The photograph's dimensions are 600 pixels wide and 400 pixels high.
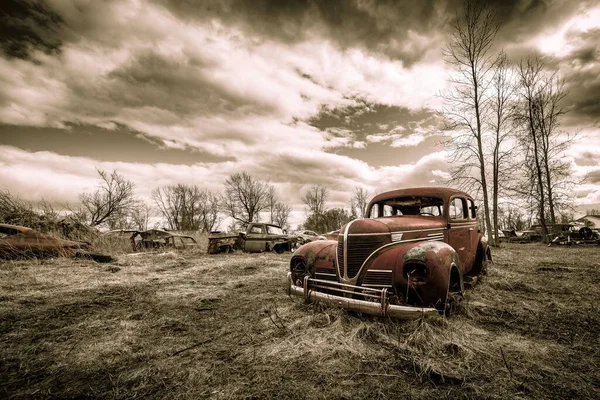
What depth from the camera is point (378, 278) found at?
362 centimetres

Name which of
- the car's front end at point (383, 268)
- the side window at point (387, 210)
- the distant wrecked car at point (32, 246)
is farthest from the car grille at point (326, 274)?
the distant wrecked car at point (32, 246)

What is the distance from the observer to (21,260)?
772 centimetres

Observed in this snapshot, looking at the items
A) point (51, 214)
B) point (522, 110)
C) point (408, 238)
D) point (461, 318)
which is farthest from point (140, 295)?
point (522, 110)

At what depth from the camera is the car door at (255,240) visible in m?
13.0

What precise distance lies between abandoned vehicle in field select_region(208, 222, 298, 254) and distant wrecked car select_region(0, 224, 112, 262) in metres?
4.71

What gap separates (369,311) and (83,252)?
9760mm

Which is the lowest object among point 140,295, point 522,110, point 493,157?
point 140,295

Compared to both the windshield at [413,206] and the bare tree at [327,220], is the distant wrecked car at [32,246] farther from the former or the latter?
the bare tree at [327,220]

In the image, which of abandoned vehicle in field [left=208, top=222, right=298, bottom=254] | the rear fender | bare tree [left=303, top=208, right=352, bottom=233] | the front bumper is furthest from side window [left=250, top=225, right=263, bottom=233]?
bare tree [left=303, top=208, right=352, bottom=233]

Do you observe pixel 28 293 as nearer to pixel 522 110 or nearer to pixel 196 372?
pixel 196 372

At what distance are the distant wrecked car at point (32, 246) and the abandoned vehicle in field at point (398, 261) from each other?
8188 millimetres

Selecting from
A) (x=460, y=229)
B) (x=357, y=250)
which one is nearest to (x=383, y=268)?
(x=357, y=250)

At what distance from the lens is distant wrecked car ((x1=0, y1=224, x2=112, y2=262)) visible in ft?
25.5

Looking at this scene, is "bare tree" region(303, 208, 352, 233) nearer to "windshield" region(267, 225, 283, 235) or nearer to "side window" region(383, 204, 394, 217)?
"windshield" region(267, 225, 283, 235)
